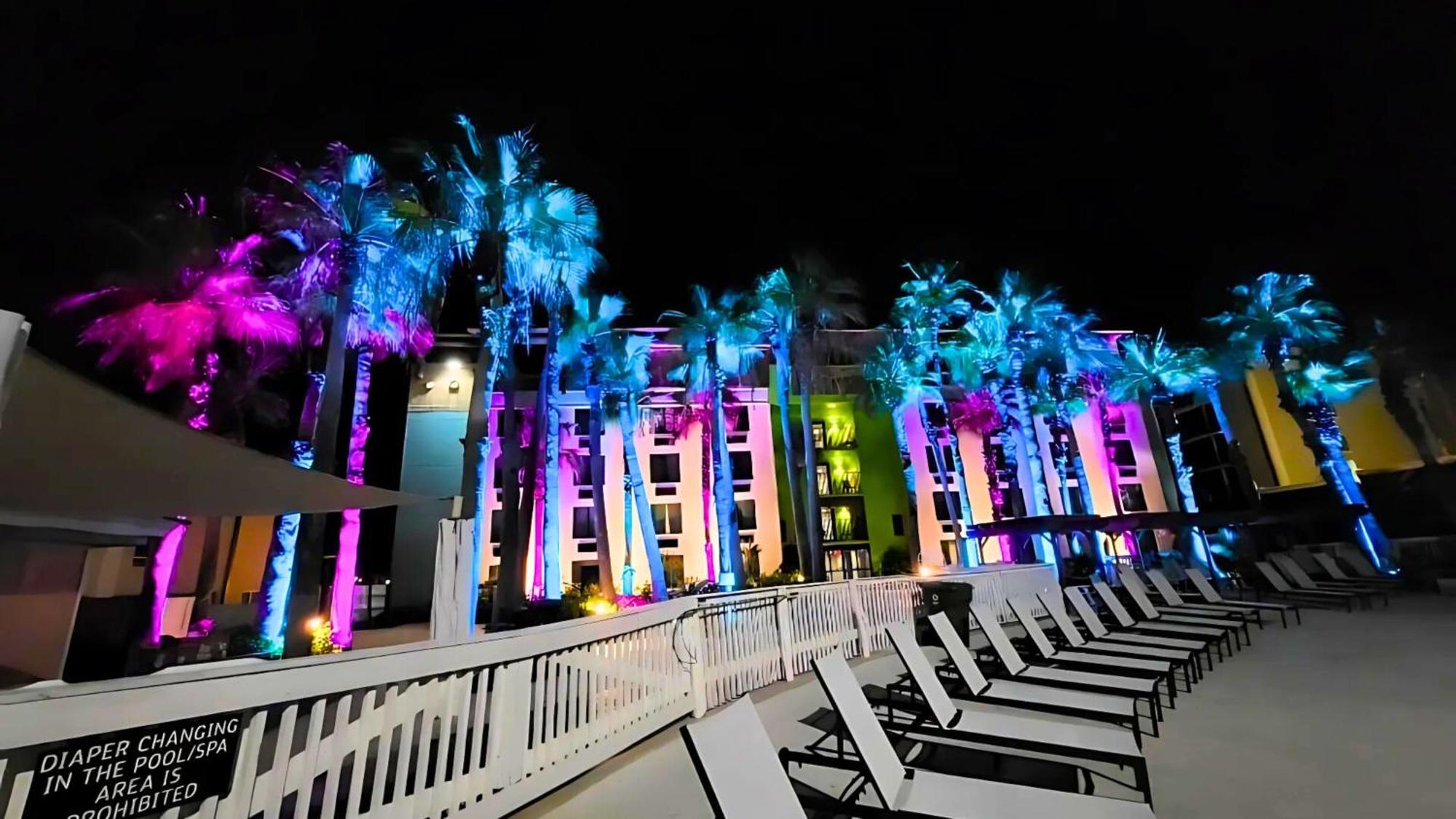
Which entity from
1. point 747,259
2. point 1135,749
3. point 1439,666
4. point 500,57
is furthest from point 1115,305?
point 1135,749

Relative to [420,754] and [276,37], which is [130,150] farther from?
[420,754]

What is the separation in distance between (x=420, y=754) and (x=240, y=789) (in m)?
0.90

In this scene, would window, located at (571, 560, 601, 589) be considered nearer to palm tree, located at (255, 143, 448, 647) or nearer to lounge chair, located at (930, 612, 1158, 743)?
palm tree, located at (255, 143, 448, 647)

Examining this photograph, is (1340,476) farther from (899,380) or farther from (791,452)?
(791,452)

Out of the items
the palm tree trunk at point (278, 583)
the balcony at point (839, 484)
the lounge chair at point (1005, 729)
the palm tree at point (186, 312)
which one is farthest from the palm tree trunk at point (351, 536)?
the balcony at point (839, 484)

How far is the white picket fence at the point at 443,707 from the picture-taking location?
6.70 feet

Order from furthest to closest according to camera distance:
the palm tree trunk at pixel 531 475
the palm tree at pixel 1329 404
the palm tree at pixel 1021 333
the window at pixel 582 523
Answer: the window at pixel 582 523
the palm tree at pixel 1021 333
the palm tree at pixel 1329 404
the palm tree trunk at pixel 531 475

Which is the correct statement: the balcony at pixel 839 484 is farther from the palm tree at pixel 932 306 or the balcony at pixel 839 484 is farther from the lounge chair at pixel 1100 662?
the lounge chair at pixel 1100 662

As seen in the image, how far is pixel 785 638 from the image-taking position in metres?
8.03

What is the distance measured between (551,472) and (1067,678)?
20.5 metres

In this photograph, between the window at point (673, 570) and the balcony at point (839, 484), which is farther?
the balcony at point (839, 484)

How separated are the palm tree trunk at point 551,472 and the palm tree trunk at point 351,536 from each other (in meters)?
5.85

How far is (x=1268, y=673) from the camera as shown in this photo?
7.38 m

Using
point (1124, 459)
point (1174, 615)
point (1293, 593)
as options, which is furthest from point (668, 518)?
point (1124, 459)
